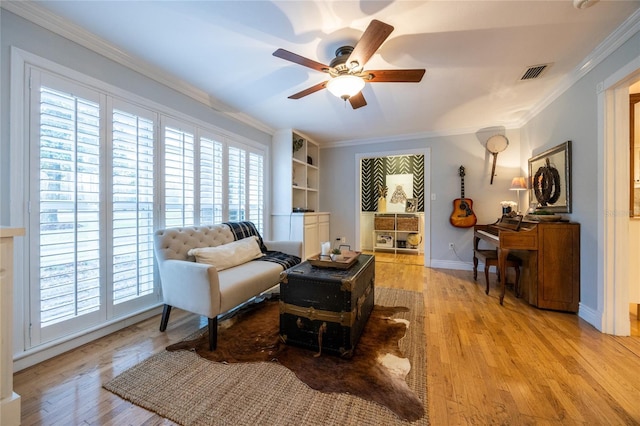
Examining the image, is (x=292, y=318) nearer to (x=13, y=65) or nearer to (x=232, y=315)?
(x=232, y=315)

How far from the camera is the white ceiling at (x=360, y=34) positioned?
1.63m

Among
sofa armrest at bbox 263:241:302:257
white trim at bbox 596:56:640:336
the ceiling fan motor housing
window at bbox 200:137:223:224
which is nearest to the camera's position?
the ceiling fan motor housing

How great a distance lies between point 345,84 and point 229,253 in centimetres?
182

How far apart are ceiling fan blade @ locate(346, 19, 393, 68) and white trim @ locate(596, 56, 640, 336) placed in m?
1.99

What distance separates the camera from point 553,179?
2771 mm

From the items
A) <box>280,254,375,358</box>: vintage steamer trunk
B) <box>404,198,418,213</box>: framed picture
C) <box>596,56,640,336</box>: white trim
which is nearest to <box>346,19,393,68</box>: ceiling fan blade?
<box>280,254,375,358</box>: vintage steamer trunk

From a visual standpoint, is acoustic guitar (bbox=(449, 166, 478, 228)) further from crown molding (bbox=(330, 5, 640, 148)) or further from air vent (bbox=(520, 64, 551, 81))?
air vent (bbox=(520, 64, 551, 81))

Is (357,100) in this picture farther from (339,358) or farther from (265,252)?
(339,358)

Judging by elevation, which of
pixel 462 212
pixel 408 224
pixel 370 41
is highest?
pixel 370 41

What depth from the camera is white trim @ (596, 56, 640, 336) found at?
6.59 feet

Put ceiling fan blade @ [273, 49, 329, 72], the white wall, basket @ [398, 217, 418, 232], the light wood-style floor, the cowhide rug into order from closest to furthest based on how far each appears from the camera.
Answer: the light wood-style floor < the cowhide rug < ceiling fan blade @ [273, 49, 329, 72] < the white wall < basket @ [398, 217, 418, 232]

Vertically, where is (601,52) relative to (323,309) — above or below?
above

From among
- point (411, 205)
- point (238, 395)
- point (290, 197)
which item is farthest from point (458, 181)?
point (238, 395)

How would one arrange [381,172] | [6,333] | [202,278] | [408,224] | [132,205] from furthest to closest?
[381,172], [408,224], [132,205], [202,278], [6,333]
